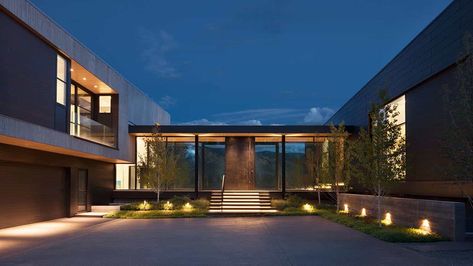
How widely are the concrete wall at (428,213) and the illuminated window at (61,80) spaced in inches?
499

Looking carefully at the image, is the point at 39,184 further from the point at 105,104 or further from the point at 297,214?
the point at 297,214

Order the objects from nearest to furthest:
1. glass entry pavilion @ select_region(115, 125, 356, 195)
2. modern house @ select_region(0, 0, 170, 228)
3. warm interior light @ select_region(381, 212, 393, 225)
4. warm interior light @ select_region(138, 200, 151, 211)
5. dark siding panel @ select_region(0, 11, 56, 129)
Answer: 1. dark siding panel @ select_region(0, 11, 56, 129)
2. modern house @ select_region(0, 0, 170, 228)
3. warm interior light @ select_region(381, 212, 393, 225)
4. warm interior light @ select_region(138, 200, 151, 211)
5. glass entry pavilion @ select_region(115, 125, 356, 195)

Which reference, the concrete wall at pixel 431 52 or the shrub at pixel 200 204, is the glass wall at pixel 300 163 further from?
the shrub at pixel 200 204

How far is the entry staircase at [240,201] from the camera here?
85.5 ft

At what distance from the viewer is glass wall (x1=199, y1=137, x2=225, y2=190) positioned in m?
32.4

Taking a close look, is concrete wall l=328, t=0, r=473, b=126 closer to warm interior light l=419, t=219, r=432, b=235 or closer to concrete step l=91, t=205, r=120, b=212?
warm interior light l=419, t=219, r=432, b=235

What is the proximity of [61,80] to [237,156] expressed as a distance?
13.9 metres

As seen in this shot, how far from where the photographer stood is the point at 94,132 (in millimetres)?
22531

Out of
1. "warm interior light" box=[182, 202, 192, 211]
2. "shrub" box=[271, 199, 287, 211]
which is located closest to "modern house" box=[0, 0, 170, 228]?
"warm interior light" box=[182, 202, 192, 211]

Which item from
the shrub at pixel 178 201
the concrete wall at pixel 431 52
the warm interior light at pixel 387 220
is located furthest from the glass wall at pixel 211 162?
the warm interior light at pixel 387 220

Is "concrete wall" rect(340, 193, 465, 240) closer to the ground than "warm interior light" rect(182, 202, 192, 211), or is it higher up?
higher up

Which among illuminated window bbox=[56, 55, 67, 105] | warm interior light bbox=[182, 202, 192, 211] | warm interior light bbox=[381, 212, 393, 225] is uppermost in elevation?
illuminated window bbox=[56, 55, 67, 105]

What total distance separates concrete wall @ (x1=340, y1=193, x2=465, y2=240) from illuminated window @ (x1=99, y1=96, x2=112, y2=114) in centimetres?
1457

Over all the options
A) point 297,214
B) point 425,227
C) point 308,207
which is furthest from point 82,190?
point 425,227
